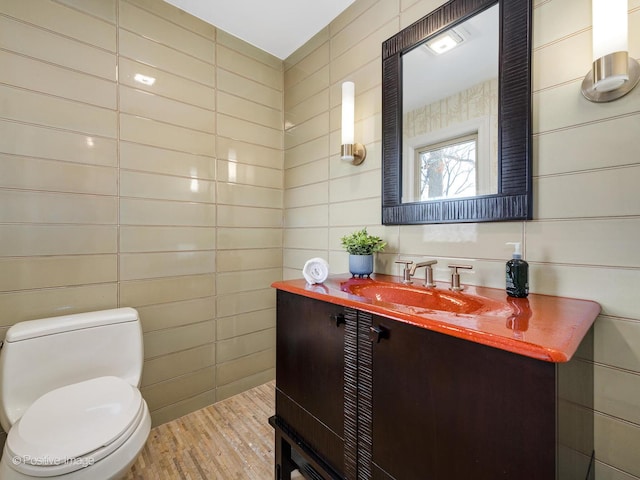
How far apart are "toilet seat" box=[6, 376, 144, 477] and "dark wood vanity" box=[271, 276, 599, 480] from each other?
2.10 ft

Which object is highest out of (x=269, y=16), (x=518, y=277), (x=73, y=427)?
(x=269, y=16)

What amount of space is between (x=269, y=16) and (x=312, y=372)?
2.04 m

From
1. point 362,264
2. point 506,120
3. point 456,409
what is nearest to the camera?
point 456,409

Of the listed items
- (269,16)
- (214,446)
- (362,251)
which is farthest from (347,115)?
(214,446)

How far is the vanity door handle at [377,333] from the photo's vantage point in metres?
0.86

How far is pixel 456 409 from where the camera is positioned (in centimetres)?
70

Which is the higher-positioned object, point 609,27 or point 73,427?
point 609,27

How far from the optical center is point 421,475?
0.77 meters

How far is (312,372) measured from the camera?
1122 millimetres

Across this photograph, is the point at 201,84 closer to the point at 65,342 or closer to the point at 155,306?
the point at 155,306

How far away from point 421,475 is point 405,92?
4.95 ft

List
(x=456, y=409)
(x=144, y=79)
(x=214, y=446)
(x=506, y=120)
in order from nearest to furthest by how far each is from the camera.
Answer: (x=456, y=409) < (x=506, y=120) < (x=214, y=446) < (x=144, y=79)

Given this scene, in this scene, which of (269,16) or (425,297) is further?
(269,16)

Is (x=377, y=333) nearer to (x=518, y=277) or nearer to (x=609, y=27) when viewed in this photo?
(x=518, y=277)
